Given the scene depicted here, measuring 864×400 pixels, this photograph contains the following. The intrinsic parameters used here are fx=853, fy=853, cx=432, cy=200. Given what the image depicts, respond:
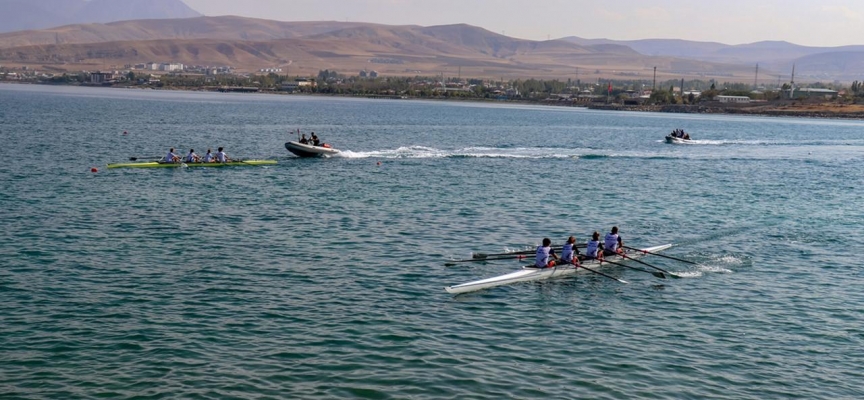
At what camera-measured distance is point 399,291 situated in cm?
3108

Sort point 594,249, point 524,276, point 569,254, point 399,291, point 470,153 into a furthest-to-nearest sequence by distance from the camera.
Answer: point 470,153 → point 594,249 → point 569,254 → point 524,276 → point 399,291

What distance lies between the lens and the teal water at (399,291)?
75.5 feet

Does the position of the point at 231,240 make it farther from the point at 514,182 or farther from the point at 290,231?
the point at 514,182

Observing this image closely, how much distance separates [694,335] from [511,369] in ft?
23.7

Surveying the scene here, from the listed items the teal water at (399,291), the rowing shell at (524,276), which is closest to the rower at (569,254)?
the rowing shell at (524,276)

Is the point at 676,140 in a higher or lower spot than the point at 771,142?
higher

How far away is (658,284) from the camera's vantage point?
1337 inches

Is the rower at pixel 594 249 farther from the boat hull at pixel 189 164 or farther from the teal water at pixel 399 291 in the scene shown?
the boat hull at pixel 189 164

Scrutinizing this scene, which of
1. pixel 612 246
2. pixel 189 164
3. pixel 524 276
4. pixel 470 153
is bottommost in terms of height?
pixel 524 276

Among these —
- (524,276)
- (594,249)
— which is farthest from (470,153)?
(524,276)

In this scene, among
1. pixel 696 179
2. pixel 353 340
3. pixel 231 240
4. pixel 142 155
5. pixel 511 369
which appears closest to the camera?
pixel 511 369

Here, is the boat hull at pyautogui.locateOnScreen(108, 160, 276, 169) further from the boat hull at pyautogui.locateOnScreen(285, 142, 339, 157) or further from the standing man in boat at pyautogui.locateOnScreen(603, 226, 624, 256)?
the standing man in boat at pyautogui.locateOnScreen(603, 226, 624, 256)

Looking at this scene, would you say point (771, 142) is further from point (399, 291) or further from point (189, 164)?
point (399, 291)

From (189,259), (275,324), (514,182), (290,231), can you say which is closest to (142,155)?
(514,182)
